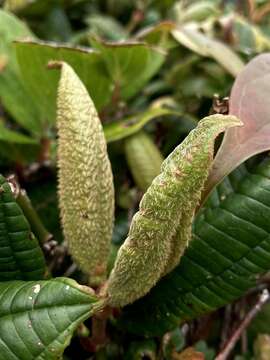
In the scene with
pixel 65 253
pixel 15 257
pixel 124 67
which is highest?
pixel 124 67

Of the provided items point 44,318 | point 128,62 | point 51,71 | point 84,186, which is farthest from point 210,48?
point 44,318

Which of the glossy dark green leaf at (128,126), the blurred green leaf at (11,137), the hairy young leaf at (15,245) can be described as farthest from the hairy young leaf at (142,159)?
the hairy young leaf at (15,245)

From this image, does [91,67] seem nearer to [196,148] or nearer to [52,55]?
[52,55]

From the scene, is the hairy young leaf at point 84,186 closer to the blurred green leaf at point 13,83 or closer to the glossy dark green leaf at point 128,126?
the glossy dark green leaf at point 128,126

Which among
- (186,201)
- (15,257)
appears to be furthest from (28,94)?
(186,201)

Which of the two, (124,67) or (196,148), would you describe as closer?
(196,148)

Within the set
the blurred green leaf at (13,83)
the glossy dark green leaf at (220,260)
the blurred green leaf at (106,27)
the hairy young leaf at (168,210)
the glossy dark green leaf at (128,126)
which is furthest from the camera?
the blurred green leaf at (106,27)

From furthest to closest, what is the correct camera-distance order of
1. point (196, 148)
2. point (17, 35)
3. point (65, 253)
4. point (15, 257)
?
point (17, 35)
point (65, 253)
point (15, 257)
point (196, 148)

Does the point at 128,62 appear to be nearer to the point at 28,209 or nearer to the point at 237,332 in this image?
the point at 28,209
